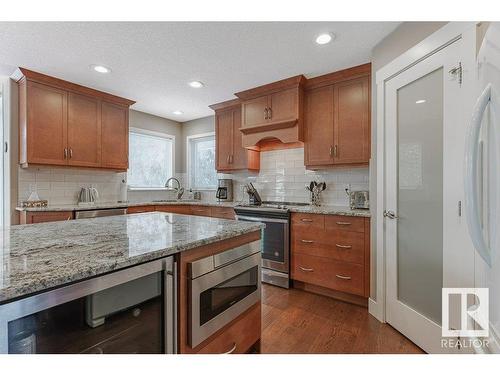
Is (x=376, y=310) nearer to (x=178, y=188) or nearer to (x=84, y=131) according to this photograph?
(x=178, y=188)

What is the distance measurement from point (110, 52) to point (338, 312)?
10.6 feet

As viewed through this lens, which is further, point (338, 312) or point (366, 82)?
point (366, 82)

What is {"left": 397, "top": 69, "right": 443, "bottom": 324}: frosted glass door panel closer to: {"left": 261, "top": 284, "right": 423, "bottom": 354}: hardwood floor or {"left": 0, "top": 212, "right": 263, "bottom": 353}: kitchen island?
{"left": 261, "top": 284, "right": 423, "bottom": 354}: hardwood floor

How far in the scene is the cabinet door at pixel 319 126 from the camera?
2.79 meters

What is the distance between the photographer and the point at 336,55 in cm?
236

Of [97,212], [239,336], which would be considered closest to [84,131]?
[97,212]

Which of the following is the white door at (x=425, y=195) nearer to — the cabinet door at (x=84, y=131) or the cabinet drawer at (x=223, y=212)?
the cabinet drawer at (x=223, y=212)

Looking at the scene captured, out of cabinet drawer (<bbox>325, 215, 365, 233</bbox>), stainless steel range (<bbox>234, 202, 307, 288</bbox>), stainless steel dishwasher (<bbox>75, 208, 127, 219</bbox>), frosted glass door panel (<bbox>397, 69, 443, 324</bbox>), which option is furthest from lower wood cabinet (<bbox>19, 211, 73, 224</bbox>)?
frosted glass door panel (<bbox>397, 69, 443, 324</bbox>)

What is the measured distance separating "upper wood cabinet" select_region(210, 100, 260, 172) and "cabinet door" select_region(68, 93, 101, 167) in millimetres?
1628

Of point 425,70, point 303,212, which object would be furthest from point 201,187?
point 425,70

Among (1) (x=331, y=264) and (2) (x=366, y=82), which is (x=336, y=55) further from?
(1) (x=331, y=264)

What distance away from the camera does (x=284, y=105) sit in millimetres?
2973

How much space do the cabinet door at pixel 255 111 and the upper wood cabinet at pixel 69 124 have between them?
1725 millimetres

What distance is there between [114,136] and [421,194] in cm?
369
